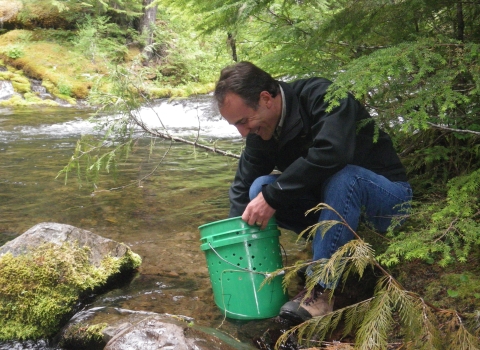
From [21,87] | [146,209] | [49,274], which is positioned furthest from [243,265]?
[21,87]

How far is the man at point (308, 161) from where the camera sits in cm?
242

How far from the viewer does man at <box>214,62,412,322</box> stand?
7.95ft

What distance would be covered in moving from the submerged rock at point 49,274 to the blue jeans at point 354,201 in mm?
1074

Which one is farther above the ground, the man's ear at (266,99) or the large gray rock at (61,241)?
the man's ear at (266,99)

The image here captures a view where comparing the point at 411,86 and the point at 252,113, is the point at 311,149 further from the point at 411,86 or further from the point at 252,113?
the point at 411,86

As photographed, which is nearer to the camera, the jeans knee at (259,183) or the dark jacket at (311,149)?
the dark jacket at (311,149)

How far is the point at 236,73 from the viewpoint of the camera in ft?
8.76

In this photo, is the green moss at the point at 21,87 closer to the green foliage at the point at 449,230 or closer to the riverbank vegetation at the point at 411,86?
the riverbank vegetation at the point at 411,86

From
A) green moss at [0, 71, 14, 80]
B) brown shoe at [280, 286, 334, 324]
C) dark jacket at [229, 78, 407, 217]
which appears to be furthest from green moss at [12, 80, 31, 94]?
brown shoe at [280, 286, 334, 324]

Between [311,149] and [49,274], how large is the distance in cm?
159

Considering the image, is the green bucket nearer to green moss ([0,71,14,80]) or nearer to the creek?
the creek

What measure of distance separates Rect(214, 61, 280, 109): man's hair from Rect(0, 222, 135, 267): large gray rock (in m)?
1.22

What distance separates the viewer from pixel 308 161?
7.96 feet

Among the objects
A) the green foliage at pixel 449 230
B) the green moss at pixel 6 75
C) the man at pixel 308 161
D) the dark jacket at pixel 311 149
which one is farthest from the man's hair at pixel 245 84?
the green moss at pixel 6 75
